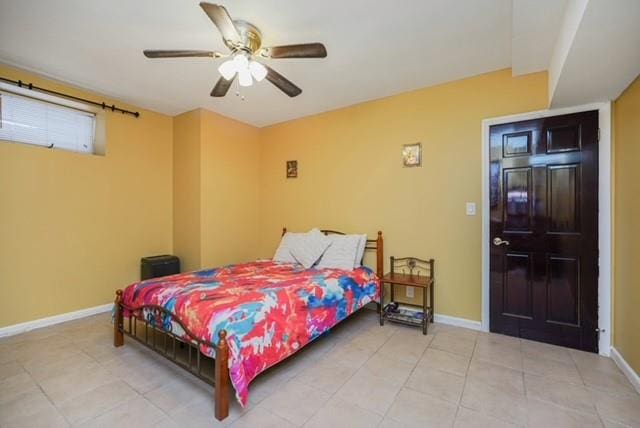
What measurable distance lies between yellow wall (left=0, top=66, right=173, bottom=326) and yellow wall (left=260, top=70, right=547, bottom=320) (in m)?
1.91

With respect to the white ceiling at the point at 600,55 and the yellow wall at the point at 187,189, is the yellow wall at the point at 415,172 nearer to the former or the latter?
the white ceiling at the point at 600,55

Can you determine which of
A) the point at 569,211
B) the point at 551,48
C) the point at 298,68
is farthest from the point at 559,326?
the point at 298,68

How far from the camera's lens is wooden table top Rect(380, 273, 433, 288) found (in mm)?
2961

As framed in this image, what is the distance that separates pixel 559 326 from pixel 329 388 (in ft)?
7.18

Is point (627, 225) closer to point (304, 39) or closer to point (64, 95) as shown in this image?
point (304, 39)

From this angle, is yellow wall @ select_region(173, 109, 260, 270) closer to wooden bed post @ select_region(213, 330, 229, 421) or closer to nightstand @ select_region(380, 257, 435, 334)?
nightstand @ select_region(380, 257, 435, 334)

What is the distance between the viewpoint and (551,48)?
2311 mm

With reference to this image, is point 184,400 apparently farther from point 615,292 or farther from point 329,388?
point 615,292

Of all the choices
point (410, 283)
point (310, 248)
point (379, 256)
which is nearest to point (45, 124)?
point (310, 248)

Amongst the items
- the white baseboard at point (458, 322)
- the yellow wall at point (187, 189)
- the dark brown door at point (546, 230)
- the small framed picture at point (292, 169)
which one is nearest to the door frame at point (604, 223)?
the dark brown door at point (546, 230)

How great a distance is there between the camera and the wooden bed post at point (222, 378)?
1679 mm

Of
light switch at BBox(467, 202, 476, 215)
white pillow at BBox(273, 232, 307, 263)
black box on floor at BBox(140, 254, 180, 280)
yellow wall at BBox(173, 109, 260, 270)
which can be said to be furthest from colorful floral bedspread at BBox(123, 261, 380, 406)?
light switch at BBox(467, 202, 476, 215)

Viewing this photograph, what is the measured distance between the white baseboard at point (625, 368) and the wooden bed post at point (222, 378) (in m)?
2.70

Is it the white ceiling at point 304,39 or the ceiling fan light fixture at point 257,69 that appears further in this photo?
the ceiling fan light fixture at point 257,69
